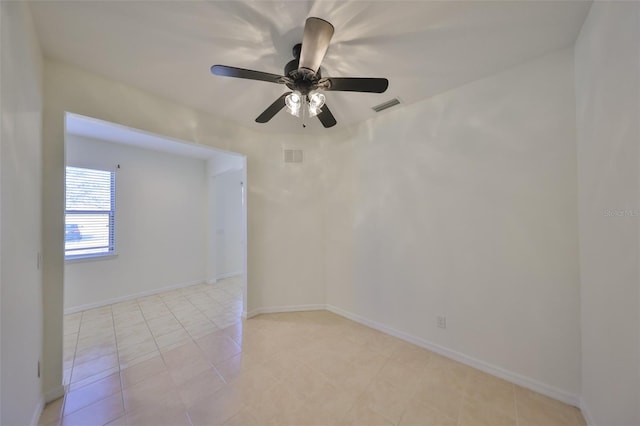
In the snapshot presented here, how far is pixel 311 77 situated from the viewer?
5.04ft

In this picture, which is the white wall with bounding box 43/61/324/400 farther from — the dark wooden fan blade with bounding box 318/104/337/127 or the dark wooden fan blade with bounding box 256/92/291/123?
the dark wooden fan blade with bounding box 318/104/337/127

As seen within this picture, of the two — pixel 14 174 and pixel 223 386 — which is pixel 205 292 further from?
pixel 14 174

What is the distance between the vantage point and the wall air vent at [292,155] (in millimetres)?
3330

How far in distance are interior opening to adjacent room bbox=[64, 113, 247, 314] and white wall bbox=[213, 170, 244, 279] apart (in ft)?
0.07

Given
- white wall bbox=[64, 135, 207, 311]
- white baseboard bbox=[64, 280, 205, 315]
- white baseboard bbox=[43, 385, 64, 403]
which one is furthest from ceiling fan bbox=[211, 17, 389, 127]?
white baseboard bbox=[64, 280, 205, 315]

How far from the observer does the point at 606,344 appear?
1.30m

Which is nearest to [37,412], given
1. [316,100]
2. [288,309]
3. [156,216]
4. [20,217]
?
[20,217]

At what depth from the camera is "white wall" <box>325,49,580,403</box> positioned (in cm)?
173

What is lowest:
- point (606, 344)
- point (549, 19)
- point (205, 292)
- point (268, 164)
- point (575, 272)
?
point (205, 292)

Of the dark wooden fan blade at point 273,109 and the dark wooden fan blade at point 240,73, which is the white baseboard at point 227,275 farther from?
the dark wooden fan blade at point 240,73

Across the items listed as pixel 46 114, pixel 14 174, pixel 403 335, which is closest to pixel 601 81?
pixel 403 335

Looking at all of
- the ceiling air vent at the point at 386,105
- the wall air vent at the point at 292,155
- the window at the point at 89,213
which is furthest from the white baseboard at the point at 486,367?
the window at the point at 89,213

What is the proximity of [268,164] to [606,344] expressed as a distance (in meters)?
3.41

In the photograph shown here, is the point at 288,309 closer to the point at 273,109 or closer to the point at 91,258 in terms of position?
the point at 273,109
